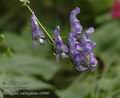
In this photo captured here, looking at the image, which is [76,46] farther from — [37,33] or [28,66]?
[28,66]

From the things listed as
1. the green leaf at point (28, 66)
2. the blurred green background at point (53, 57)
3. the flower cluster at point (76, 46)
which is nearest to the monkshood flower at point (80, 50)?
the flower cluster at point (76, 46)

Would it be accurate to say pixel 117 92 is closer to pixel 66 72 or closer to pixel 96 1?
pixel 66 72

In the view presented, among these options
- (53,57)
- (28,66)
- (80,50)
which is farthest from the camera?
(53,57)

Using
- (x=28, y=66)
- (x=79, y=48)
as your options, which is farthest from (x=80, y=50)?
(x=28, y=66)

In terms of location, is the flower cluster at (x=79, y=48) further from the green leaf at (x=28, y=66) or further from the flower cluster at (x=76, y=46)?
the green leaf at (x=28, y=66)

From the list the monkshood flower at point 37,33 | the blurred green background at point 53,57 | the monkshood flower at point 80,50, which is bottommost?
the blurred green background at point 53,57

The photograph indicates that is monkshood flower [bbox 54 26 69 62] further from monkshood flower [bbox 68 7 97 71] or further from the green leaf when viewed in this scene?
the green leaf
